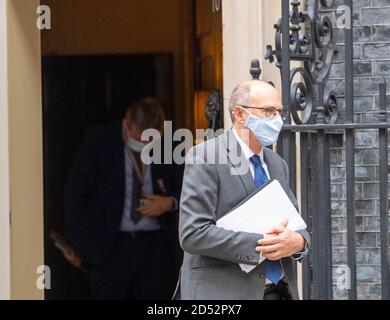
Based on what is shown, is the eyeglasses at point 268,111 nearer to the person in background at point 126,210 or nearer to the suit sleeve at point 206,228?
the suit sleeve at point 206,228

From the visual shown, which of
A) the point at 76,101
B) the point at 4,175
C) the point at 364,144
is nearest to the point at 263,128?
the point at 364,144

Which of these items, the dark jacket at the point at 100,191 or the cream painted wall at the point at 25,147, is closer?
the cream painted wall at the point at 25,147

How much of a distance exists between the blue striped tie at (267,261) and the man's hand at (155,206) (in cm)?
277

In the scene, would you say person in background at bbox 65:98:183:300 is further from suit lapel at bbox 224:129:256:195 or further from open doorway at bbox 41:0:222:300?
suit lapel at bbox 224:129:256:195

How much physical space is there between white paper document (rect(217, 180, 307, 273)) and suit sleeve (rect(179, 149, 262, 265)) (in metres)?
0.06

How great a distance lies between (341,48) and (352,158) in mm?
1119

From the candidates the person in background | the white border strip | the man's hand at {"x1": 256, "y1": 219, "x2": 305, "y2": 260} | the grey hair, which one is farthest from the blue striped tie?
the person in background

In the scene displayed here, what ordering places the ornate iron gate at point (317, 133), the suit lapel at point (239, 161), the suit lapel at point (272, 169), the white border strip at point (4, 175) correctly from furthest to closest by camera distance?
the white border strip at point (4, 175), the ornate iron gate at point (317, 133), the suit lapel at point (272, 169), the suit lapel at point (239, 161)

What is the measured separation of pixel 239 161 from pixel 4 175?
2169 mm

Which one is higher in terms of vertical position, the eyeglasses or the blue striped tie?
the eyeglasses

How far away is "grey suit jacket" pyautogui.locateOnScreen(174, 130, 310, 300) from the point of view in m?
4.49

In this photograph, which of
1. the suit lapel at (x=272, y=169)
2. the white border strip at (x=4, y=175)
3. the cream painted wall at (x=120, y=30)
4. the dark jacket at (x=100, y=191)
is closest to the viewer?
the suit lapel at (x=272, y=169)

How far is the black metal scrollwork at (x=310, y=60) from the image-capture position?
5.47 m

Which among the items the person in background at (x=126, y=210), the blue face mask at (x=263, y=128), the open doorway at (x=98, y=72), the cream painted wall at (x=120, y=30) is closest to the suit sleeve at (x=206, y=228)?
the blue face mask at (x=263, y=128)
